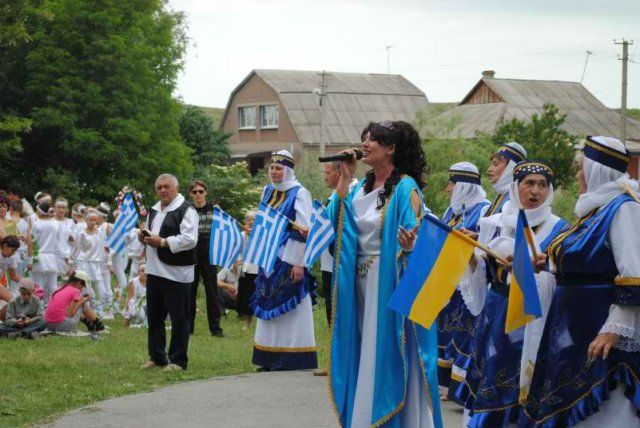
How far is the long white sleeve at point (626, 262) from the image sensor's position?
583 cm

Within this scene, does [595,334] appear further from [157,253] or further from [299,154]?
[299,154]

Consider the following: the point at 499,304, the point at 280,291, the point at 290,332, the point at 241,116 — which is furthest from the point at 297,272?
the point at 241,116

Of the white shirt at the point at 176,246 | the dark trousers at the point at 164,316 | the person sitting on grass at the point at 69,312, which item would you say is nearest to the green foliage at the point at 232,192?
the person sitting on grass at the point at 69,312

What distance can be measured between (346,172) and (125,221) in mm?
6375

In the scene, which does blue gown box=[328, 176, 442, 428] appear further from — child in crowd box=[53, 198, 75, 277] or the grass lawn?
child in crowd box=[53, 198, 75, 277]

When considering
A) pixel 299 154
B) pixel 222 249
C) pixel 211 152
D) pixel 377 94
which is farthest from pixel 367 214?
pixel 377 94

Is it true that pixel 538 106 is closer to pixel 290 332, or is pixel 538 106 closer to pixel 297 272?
pixel 290 332

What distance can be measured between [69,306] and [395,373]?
9.73 m

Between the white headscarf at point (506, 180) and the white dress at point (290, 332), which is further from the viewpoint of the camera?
the white dress at point (290, 332)

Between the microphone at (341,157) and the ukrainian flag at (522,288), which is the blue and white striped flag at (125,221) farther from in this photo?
the ukrainian flag at (522,288)

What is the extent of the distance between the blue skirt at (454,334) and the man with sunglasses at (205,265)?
6.07 meters

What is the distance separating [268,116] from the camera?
243ft

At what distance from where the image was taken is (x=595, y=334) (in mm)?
6035

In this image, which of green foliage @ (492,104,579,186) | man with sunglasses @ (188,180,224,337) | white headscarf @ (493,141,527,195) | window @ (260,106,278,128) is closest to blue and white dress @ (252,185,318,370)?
white headscarf @ (493,141,527,195)
